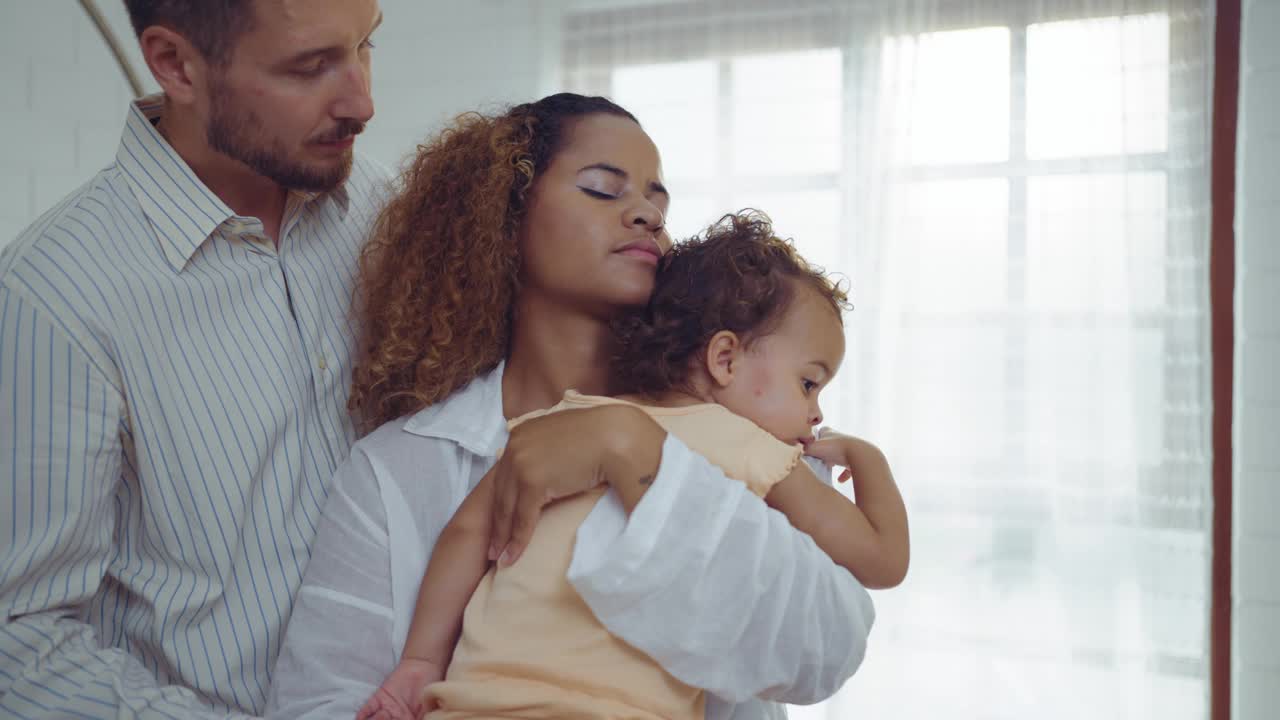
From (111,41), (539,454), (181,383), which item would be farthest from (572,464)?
(111,41)

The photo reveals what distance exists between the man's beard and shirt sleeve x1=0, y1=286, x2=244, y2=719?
0.33 meters

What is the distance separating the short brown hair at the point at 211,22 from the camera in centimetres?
128

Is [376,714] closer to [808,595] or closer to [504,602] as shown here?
[504,602]

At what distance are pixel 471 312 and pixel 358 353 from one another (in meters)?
0.20

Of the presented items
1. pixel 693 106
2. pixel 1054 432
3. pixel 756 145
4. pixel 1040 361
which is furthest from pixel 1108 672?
pixel 693 106

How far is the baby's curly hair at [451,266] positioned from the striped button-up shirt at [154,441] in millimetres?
89

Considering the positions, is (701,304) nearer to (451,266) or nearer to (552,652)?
(451,266)

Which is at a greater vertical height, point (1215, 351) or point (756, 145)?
point (756, 145)

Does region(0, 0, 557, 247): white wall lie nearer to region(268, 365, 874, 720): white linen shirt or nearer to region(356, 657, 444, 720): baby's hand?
region(268, 365, 874, 720): white linen shirt

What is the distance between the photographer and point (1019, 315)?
400 cm

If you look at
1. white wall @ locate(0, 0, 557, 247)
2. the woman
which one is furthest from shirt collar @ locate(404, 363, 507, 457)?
white wall @ locate(0, 0, 557, 247)

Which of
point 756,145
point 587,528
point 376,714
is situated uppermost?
point 756,145

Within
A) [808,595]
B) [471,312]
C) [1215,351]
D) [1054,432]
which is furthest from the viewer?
[1054,432]

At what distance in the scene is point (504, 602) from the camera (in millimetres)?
1106
